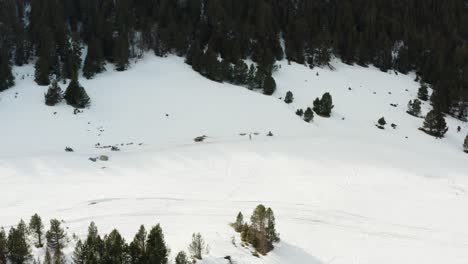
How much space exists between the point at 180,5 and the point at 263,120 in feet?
136

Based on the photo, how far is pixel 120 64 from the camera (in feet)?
210

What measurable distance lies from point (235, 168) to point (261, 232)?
1562cm

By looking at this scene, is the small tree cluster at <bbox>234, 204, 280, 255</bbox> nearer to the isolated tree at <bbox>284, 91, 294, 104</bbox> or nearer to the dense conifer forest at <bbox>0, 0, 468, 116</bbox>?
the isolated tree at <bbox>284, 91, 294, 104</bbox>

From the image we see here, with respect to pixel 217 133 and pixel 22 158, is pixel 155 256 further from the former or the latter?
pixel 217 133

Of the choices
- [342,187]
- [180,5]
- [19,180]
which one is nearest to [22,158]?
[19,180]

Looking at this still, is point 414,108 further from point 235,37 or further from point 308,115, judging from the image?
point 235,37

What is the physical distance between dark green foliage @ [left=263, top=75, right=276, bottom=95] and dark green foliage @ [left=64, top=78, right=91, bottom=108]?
2477cm

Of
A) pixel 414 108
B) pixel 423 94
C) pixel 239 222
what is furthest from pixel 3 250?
pixel 423 94

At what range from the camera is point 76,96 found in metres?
50.5

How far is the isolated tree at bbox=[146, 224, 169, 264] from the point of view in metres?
18.1

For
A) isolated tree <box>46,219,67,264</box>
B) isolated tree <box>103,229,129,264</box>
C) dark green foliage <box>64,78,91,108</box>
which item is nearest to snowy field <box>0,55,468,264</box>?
dark green foliage <box>64,78,91,108</box>

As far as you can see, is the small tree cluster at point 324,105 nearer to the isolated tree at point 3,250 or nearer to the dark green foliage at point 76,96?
the dark green foliage at point 76,96

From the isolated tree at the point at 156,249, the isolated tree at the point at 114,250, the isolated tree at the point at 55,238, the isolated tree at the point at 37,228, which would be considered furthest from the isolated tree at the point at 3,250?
the isolated tree at the point at 156,249

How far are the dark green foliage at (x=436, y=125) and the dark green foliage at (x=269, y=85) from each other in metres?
21.4
